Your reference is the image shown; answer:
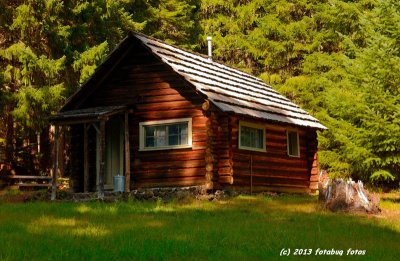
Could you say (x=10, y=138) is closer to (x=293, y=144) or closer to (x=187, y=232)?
(x=293, y=144)

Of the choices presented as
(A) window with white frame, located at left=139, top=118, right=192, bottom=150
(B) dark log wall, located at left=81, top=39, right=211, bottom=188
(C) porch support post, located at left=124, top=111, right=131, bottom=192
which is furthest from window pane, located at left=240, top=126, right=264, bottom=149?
(C) porch support post, located at left=124, top=111, right=131, bottom=192

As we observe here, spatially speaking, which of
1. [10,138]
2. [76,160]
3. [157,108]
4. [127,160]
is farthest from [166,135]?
[10,138]

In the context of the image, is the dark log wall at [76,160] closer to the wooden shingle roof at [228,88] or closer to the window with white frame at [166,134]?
the window with white frame at [166,134]

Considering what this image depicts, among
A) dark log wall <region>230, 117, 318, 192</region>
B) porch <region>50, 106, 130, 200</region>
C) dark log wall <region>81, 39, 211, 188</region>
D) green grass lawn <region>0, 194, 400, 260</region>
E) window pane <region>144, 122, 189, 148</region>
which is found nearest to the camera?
green grass lawn <region>0, 194, 400, 260</region>

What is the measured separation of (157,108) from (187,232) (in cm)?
1087

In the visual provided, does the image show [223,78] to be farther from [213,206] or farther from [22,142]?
[22,142]

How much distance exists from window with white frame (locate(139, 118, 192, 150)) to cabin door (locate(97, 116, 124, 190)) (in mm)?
1396

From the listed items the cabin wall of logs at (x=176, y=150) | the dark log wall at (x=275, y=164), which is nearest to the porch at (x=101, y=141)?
the cabin wall of logs at (x=176, y=150)

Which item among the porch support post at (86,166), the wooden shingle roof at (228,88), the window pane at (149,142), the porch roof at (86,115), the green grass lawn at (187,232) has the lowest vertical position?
the green grass lawn at (187,232)

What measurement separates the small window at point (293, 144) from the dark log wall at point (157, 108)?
19.3 feet

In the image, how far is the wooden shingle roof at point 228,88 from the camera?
67.8 feet

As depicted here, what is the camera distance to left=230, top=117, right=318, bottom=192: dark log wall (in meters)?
21.7

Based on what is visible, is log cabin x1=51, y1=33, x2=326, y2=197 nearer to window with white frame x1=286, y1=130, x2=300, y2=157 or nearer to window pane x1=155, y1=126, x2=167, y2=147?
window pane x1=155, y1=126, x2=167, y2=147

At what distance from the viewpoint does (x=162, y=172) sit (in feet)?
70.7
